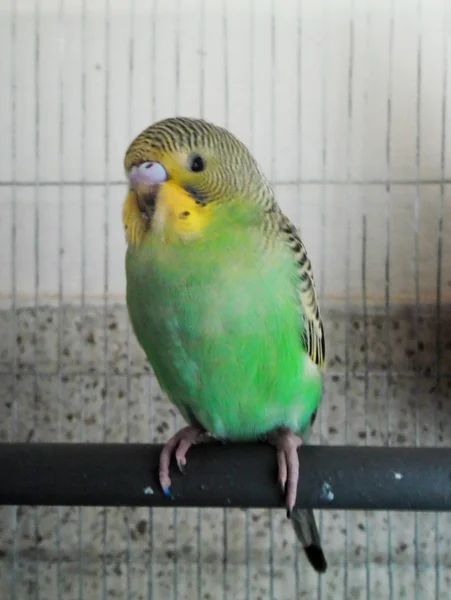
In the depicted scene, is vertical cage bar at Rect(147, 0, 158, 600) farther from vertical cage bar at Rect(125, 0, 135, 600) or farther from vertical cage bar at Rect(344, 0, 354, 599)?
vertical cage bar at Rect(344, 0, 354, 599)

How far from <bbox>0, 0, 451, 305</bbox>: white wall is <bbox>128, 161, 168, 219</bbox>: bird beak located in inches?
26.1

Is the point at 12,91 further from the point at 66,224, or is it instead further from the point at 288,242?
the point at 288,242

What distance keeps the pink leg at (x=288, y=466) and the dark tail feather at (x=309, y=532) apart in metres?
0.21

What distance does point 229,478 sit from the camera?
0.71m

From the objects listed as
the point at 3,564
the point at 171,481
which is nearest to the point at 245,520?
the point at 3,564

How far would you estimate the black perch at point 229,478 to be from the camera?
0.67m

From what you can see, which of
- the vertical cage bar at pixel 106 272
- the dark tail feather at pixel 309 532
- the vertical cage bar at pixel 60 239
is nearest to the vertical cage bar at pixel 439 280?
the dark tail feather at pixel 309 532

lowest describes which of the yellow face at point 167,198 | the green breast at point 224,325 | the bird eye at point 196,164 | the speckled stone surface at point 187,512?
the speckled stone surface at point 187,512

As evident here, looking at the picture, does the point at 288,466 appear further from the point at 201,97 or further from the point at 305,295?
the point at 201,97

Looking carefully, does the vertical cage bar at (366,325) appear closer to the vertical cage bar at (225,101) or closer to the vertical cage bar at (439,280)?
the vertical cage bar at (439,280)

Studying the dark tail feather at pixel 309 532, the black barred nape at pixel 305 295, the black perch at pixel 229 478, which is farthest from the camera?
the dark tail feather at pixel 309 532

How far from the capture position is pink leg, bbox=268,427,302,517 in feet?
2.30

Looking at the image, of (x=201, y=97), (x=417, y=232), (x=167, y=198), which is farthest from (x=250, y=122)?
(x=167, y=198)

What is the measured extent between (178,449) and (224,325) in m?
0.17
